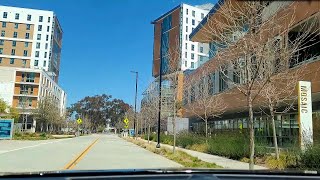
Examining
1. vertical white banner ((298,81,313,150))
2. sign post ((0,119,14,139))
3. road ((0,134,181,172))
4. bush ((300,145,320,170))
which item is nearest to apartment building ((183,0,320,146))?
vertical white banner ((298,81,313,150))

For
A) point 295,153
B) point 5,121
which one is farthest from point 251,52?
point 5,121

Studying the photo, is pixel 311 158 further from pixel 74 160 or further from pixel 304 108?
pixel 74 160

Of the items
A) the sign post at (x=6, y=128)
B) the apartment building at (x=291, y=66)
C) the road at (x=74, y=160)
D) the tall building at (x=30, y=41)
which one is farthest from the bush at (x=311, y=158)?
the tall building at (x=30, y=41)

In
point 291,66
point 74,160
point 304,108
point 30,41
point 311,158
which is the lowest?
point 74,160

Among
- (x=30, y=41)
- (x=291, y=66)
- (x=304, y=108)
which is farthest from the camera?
(x=30, y=41)

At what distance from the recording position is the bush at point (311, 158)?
46.6 feet

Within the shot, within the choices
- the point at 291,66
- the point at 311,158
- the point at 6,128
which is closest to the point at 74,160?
the point at 311,158

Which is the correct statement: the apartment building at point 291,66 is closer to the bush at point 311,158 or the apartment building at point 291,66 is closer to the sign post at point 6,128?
the bush at point 311,158

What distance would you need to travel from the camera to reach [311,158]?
14523 millimetres

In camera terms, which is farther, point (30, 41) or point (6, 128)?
point (30, 41)

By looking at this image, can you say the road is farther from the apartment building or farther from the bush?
the apartment building

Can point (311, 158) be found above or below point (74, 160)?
above

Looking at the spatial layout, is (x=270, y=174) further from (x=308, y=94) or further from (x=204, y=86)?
(x=204, y=86)

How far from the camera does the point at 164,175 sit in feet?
9.21
